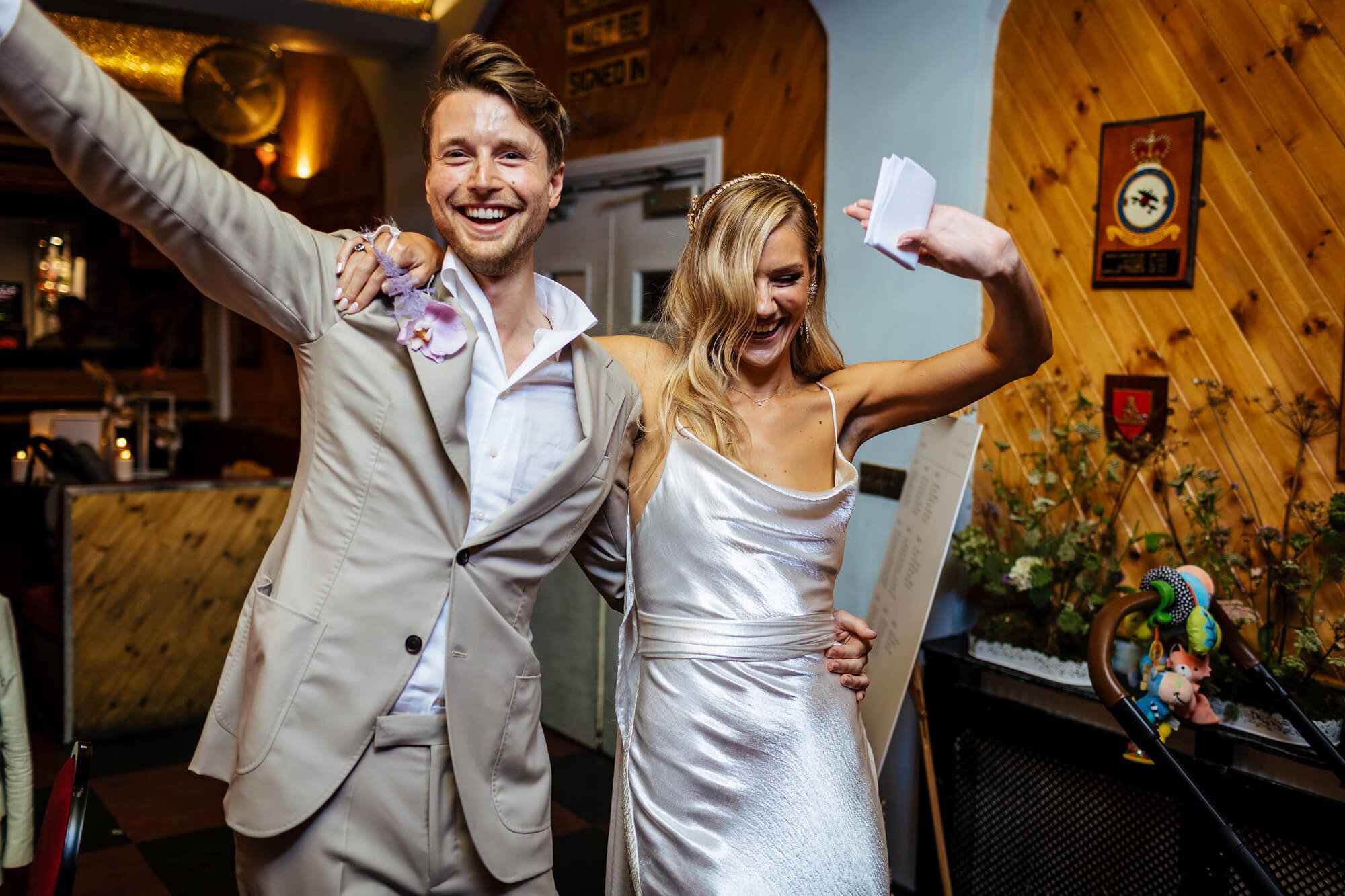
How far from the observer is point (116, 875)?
11.1 ft

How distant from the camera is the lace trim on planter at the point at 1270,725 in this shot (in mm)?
2273

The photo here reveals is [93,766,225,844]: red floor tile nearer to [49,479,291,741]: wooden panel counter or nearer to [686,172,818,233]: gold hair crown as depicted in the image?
[49,479,291,741]: wooden panel counter

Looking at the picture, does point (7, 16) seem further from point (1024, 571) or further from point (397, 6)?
point (397, 6)

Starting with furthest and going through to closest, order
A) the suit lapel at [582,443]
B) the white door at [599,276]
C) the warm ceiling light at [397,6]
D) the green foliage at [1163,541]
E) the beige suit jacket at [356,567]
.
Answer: the warm ceiling light at [397,6]
the white door at [599,276]
the green foliage at [1163,541]
the suit lapel at [582,443]
the beige suit jacket at [356,567]

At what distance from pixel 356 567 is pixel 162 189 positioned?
1.89 ft

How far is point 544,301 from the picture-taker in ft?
6.43

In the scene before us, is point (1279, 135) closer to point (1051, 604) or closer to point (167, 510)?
point (1051, 604)

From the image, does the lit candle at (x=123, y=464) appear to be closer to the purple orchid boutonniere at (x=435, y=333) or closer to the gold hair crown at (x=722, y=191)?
the gold hair crown at (x=722, y=191)

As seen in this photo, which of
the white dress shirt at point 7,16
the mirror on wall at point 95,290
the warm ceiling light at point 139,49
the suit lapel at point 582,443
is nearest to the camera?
the white dress shirt at point 7,16

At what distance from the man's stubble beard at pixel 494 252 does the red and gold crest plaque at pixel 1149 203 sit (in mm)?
1791

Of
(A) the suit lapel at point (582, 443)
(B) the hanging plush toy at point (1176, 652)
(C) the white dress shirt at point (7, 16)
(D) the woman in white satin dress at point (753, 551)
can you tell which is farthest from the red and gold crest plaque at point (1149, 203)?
(C) the white dress shirt at point (7, 16)

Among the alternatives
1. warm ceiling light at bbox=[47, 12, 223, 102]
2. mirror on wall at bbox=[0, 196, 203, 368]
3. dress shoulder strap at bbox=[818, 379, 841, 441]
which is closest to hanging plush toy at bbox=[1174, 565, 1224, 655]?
dress shoulder strap at bbox=[818, 379, 841, 441]

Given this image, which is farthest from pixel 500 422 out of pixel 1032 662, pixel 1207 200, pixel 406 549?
pixel 1207 200

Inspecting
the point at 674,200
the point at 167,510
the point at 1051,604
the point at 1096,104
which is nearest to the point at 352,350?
the point at 1051,604
